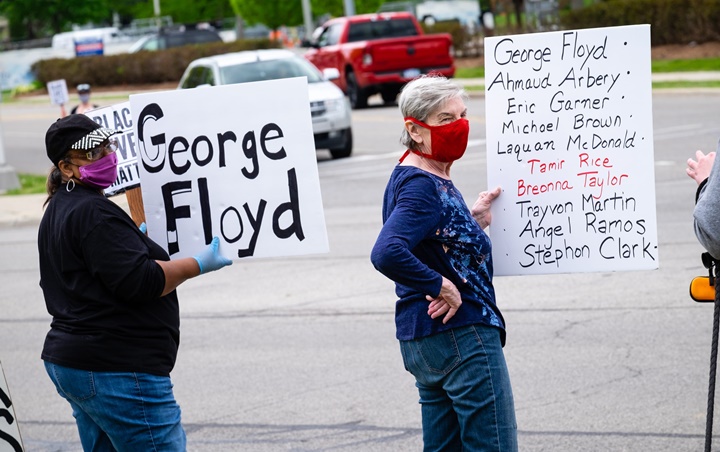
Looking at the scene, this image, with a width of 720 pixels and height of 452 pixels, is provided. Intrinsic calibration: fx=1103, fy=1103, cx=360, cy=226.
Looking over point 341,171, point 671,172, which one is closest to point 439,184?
point 671,172

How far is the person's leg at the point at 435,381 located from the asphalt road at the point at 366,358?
1.63 metres

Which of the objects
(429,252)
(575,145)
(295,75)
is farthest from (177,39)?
(429,252)

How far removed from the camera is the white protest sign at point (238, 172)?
426 centimetres

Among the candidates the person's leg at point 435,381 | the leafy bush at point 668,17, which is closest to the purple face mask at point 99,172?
the person's leg at point 435,381

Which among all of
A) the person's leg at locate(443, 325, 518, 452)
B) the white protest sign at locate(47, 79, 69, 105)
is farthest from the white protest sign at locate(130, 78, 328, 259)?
the white protest sign at locate(47, 79, 69, 105)

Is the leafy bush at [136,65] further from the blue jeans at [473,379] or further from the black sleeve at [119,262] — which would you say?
the blue jeans at [473,379]

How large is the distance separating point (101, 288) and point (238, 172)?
0.78 meters

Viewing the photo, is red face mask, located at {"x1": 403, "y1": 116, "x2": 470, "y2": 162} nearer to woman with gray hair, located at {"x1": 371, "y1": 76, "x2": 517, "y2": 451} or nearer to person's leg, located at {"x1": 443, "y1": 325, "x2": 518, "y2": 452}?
woman with gray hair, located at {"x1": 371, "y1": 76, "x2": 517, "y2": 451}

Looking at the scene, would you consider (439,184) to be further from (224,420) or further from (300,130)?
(224,420)

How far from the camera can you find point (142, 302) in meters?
3.81

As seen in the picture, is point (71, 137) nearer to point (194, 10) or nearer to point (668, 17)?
point (668, 17)

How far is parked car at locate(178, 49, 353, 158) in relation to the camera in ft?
58.3

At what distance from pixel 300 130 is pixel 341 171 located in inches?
506

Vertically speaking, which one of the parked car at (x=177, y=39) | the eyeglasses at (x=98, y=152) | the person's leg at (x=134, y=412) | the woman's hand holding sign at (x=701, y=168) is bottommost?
the parked car at (x=177, y=39)
